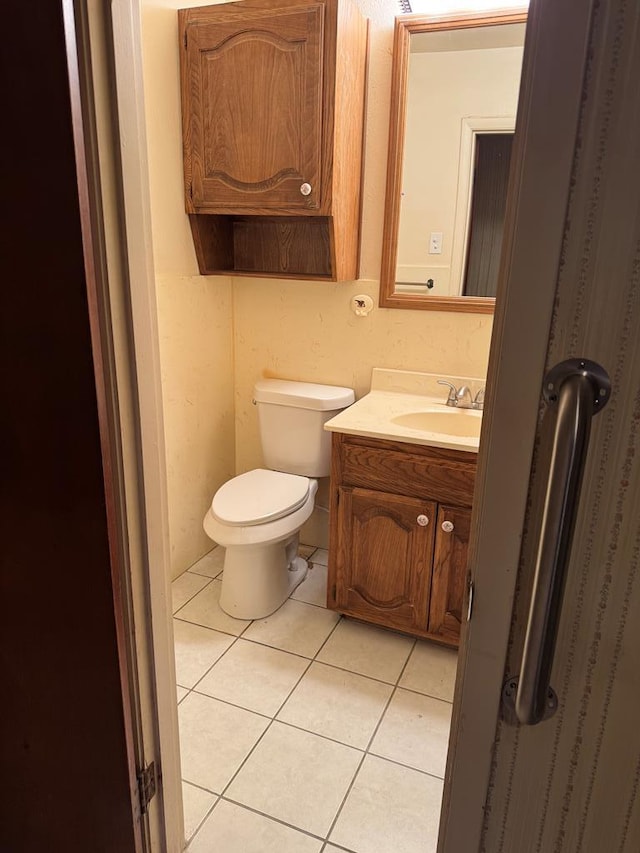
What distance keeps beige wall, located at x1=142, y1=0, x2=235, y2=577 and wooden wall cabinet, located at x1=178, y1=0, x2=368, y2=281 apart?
6 cm

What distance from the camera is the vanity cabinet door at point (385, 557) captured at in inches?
77.1

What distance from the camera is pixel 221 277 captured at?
248 centimetres

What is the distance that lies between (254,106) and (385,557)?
1.60m

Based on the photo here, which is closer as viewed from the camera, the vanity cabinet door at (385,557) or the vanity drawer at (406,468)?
the vanity drawer at (406,468)

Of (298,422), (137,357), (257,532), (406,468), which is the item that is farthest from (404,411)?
(137,357)

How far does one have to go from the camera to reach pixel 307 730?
1.75m

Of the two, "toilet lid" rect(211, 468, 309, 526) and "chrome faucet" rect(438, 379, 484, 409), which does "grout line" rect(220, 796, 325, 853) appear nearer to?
"toilet lid" rect(211, 468, 309, 526)

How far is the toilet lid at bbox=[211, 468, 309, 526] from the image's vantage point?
2.10m

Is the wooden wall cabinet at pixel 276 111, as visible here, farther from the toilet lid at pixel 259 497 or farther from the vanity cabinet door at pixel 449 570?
the vanity cabinet door at pixel 449 570

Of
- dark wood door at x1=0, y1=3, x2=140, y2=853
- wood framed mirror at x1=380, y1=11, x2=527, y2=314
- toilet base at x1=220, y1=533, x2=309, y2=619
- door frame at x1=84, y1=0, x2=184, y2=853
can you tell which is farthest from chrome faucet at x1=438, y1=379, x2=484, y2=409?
dark wood door at x1=0, y1=3, x2=140, y2=853

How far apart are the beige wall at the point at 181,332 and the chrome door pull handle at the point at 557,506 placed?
6.04ft

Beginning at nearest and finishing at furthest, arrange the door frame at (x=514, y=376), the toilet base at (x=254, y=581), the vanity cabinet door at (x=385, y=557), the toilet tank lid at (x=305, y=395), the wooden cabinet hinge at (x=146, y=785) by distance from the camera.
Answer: the door frame at (x=514, y=376), the wooden cabinet hinge at (x=146, y=785), the vanity cabinet door at (x=385, y=557), the toilet base at (x=254, y=581), the toilet tank lid at (x=305, y=395)

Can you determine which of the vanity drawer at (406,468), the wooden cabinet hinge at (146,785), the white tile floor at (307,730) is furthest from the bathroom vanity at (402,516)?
the wooden cabinet hinge at (146,785)

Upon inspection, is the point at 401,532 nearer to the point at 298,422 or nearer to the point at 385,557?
the point at 385,557
